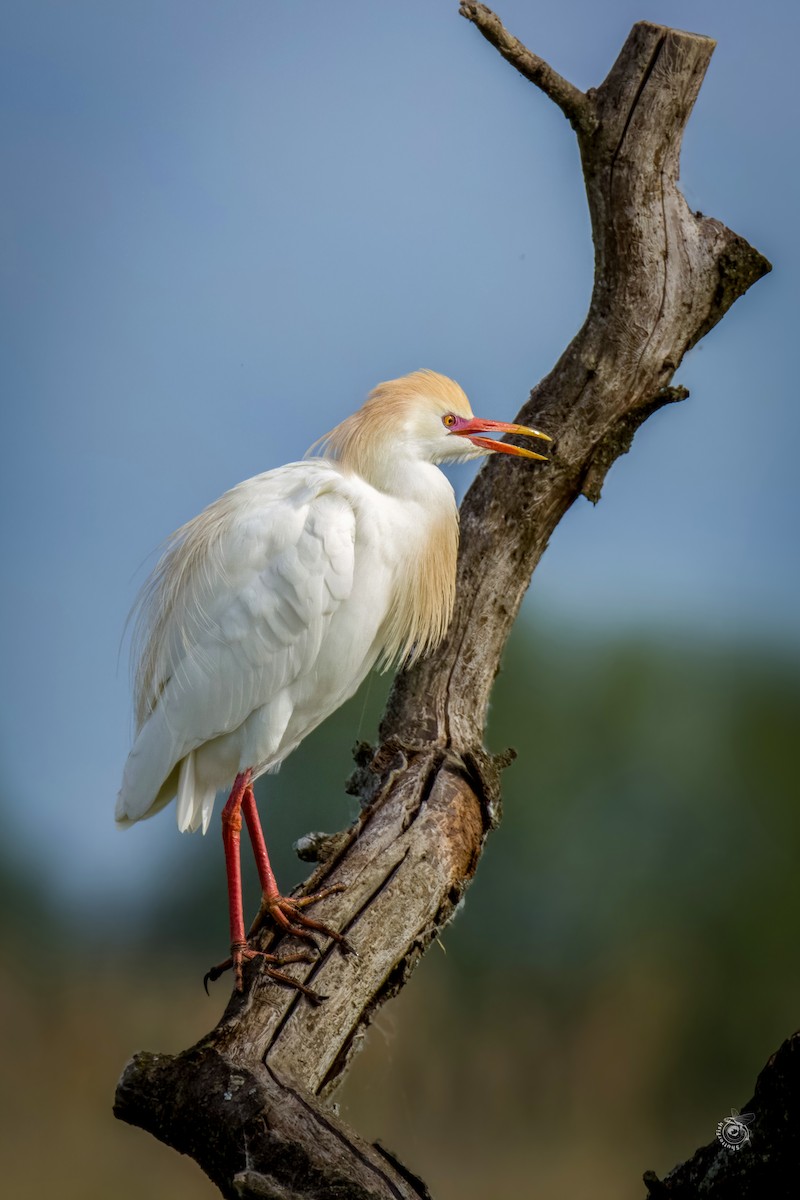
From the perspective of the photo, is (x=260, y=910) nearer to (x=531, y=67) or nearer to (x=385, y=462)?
(x=385, y=462)

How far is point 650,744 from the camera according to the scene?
1145 cm

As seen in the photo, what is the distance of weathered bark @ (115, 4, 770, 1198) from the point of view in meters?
1.92

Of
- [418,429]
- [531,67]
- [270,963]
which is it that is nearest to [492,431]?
[418,429]

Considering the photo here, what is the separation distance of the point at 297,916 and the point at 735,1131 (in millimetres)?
887

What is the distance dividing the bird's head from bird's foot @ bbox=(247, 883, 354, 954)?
35.3 inches

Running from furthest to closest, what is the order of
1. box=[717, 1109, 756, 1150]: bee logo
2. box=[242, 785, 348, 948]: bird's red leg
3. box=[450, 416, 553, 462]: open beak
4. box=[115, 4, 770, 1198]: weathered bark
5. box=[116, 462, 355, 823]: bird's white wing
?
1. box=[450, 416, 553, 462]: open beak
2. box=[116, 462, 355, 823]: bird's white wing
3. box=[242, 785, 348, 948]: bird's red leg
4. box=[115, 4, 770, 1198]: weathered bark
5. box=[717, 1109, 756, 1150]: bee logo

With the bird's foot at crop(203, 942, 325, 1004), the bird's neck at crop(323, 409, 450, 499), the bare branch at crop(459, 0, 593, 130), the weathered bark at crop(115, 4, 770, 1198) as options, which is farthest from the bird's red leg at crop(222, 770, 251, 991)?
the bare branch at crop(459, 0, 593, 130)

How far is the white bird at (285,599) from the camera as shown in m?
2.45

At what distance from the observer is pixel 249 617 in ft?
8.08

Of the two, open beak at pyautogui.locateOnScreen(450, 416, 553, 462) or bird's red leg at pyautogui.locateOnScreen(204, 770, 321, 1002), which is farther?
open beak at pyautogui.locateOnScreen(450, 416, 553, 462)

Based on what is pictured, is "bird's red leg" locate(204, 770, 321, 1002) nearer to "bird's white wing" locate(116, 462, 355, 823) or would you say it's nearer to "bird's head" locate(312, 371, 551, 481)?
"bird's white wing" locate(116, 462, 355, 823)

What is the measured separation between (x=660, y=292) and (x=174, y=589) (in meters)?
1.25

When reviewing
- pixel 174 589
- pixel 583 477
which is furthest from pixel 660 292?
pixel 174 589

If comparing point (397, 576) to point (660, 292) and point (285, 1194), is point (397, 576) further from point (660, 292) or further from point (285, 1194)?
point (285, 1194)
